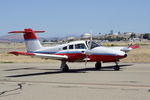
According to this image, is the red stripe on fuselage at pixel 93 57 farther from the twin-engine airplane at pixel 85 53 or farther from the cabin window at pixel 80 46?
the cabin window at pixel 80 46

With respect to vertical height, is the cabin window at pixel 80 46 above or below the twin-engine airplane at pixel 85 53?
above

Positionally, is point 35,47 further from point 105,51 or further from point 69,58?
point 105,51

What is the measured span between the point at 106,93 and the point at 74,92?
1.35 metres

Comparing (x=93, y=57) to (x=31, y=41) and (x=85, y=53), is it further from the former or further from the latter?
(x=31, y=41)

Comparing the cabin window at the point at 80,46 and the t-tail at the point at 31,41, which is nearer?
the cabin window at the point at 80,46

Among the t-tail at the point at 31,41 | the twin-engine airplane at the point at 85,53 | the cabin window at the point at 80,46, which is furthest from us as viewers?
the t-tail at the point at 31,41

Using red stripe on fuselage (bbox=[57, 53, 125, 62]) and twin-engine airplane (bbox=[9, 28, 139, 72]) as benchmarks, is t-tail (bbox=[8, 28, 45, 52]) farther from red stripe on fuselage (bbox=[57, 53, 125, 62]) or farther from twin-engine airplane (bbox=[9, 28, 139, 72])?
red stripe on fuselage (bbox=[57, 53, 125, 62])

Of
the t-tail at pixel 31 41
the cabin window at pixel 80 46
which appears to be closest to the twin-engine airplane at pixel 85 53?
the cabin window at pixel 80 46

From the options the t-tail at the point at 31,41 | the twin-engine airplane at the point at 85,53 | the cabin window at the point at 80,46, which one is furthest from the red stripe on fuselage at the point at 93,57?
the t-tail at the point at 31,41

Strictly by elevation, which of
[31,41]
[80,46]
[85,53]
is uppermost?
[31,41]

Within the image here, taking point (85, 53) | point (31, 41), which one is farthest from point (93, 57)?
point (31, 41)

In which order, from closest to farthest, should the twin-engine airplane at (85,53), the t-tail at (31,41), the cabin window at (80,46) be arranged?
1. the twin-engine airplane at (85,53)
2. the cabin window at (80,46)
3. the t-tail at (31,41)

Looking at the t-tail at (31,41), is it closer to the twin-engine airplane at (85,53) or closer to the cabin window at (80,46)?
the twin-engine airplane at (85,53)

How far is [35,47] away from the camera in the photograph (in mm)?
22281
